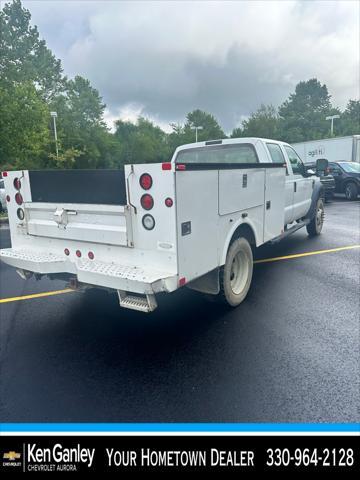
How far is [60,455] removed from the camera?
2.04 m

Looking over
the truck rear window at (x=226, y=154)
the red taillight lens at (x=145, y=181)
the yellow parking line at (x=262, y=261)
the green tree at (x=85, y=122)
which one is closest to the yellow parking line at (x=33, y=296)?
the yellow parking line at (x=262, y=261)

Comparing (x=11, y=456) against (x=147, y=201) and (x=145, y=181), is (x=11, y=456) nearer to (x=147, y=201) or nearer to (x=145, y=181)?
(x=147, y=201)

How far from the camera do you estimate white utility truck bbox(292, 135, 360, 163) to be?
20.0 metres

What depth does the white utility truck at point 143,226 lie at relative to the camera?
127 inches

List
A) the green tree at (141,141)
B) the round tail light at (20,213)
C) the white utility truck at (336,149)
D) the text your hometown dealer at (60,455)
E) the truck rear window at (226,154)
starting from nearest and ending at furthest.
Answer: the text your hometown dealer at (60,455)
the round tail light at (20,213)
the truck rear window at (226,154)
the white utility truck at (336,149)
the green tree at (141,141)

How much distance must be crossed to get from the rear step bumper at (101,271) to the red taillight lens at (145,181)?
770 millimetres

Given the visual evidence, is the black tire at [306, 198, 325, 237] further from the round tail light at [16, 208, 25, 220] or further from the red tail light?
the round tail light at [16, 208, 25, 220]

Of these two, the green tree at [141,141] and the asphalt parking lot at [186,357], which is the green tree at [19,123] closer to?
the asphalt parking lot at [186,357]

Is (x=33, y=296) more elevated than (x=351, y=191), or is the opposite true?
(x=351, y=191)

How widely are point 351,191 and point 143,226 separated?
15833 millimetres

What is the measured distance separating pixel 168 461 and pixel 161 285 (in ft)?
4.68

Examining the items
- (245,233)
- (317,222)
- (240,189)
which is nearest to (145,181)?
(240,189)

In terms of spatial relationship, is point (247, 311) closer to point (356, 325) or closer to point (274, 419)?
point (356, 325)

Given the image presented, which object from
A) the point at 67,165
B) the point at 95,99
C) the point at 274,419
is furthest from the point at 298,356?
the point at 95,99
